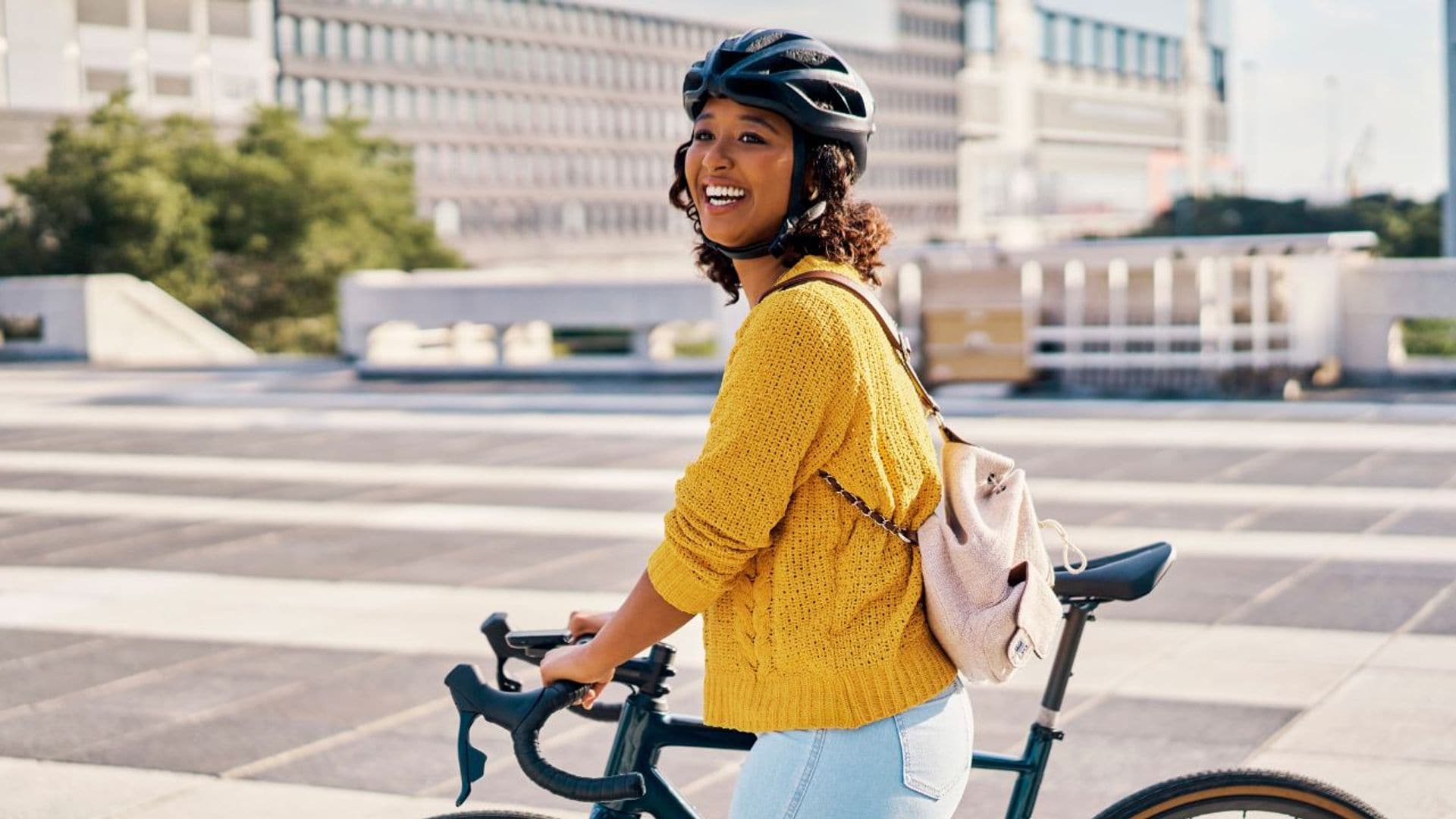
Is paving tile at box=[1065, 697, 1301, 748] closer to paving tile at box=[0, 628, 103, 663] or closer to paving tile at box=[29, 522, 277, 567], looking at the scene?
paving tile at box=[0, 628, 103, 663]

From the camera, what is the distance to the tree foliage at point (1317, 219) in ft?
172

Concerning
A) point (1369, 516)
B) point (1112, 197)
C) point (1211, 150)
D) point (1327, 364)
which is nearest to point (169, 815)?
point (1369, 516)

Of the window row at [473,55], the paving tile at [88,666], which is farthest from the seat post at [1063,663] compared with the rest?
the window row at [473,55]

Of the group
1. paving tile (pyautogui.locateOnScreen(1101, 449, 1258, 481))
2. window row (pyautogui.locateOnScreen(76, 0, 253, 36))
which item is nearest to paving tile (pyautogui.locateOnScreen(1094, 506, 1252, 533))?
paving tile (pyautogui.locateOnScreen(1101, 449, 1258, 481))

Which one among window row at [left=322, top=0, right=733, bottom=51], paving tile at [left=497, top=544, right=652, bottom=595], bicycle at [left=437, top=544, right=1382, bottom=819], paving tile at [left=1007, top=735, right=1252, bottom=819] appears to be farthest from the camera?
window row at [left=322, top=0, right=733, bottom=51]

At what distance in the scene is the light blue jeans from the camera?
2383 millimetres

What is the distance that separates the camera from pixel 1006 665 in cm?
243

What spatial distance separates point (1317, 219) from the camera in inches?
2662

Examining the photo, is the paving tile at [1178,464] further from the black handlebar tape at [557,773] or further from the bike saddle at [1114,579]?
the black handlebar tape at [557,773]

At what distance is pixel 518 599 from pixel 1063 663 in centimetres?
557

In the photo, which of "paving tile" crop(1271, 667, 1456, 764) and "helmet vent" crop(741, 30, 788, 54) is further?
"paving tile" crop(1271, 667, 1456, 764)

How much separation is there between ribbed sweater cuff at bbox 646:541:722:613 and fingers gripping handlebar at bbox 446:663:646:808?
20cm

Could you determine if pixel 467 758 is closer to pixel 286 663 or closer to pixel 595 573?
pixel 286 663

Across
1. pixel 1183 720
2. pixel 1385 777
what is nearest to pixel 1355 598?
pixel 1183 720
